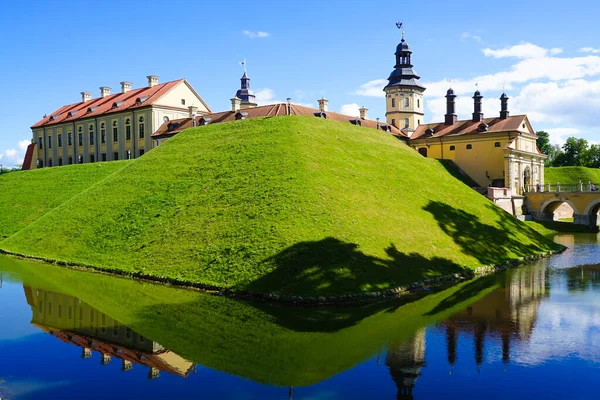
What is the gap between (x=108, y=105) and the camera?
78250mm

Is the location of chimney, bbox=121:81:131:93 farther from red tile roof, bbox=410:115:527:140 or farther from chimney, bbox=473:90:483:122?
chimney, bbox=473:90:483:122

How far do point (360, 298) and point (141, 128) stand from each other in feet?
179

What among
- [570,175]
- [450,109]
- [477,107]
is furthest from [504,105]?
[570,175]

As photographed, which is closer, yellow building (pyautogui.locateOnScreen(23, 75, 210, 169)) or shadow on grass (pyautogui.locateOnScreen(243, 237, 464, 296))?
shadow on grass (pyautogui.locateOnScreen(243, 237, 464, 296))

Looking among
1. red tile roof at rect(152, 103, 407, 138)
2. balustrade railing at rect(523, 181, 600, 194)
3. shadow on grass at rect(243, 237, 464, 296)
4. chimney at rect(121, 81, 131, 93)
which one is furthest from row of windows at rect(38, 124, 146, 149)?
balustrade railing at rect(523, 181, 600, 194)

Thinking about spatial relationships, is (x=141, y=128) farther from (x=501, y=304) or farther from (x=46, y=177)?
(x=501, y=304)

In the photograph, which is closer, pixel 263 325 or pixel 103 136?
pixel 263 325

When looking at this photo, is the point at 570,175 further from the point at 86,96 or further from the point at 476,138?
the point at 86,96

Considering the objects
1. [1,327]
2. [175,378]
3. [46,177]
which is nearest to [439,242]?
[175,378]

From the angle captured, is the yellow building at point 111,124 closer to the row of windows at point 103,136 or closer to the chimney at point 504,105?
the row of windows at point 103,136

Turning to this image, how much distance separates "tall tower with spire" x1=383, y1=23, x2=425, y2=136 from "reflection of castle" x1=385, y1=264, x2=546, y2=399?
53.4m

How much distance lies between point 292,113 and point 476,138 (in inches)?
965

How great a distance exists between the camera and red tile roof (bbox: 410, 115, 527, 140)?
67.0m

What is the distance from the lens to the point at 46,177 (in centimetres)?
6331
